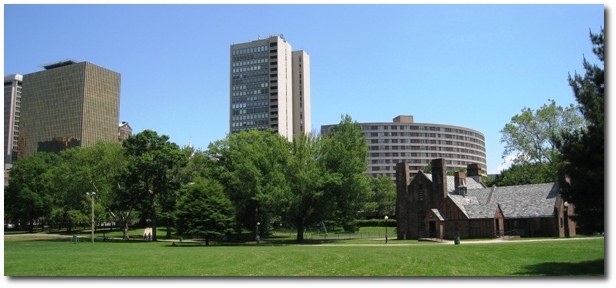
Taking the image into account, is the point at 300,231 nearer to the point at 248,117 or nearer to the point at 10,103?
the point at 10,103

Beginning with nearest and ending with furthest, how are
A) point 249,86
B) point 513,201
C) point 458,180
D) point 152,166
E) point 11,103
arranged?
1. point 11,103
2. point 513,201
3. point 458,180
4. point 152,166
5. point 249,86

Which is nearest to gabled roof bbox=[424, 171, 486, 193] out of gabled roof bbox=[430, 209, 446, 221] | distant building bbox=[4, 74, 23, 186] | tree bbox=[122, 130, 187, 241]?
gabled roof bbox=[430, 209, 446, 221]

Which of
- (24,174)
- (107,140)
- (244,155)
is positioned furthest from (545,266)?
(24,174)

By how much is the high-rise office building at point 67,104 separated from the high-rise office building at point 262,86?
72.9 meters

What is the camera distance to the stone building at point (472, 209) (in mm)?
39500

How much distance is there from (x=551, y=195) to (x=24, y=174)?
60199 millimetres

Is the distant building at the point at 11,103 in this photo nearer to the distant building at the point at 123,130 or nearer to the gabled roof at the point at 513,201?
the gabled roof at the point at 513,201

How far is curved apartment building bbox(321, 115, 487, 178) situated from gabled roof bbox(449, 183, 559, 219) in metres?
97.8

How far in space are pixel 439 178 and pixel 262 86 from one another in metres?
85.1

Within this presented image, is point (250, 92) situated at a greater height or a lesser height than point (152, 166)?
greater

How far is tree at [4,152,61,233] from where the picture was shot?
2496 inches

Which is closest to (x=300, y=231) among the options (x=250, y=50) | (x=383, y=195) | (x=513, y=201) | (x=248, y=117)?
(x=513, y=201)

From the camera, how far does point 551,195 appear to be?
40.4 metres

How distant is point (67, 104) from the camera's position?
37500 mm
